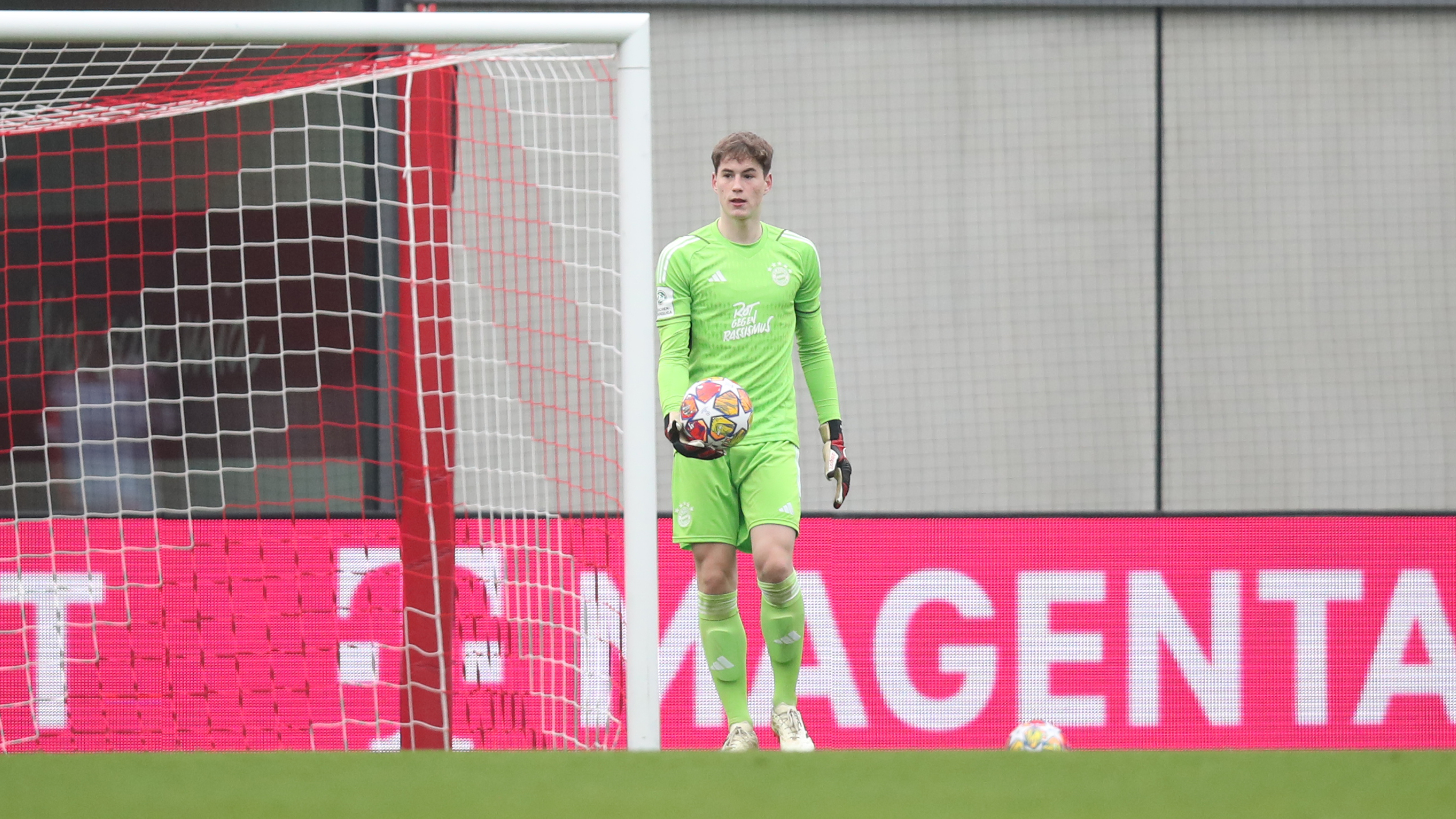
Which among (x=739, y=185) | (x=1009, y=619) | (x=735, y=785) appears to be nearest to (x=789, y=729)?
(x=735, y=785)

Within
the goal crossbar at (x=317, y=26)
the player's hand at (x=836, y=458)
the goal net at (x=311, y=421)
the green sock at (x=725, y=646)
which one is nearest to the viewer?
the goal crossbar at (x=317, y=26)

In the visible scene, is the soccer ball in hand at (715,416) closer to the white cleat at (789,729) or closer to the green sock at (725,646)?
the green sock at (725,646)

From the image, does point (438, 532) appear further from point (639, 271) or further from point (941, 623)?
point (941, 623)

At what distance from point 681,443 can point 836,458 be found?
677 mm

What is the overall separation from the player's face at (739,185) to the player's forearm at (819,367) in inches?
17.5

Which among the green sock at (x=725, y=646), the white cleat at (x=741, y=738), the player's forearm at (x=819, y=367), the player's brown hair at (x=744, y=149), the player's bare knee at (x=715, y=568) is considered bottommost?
the white cleat at (x=741, y=738)

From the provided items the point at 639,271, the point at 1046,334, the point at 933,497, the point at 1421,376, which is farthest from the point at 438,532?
the point at 1421,376

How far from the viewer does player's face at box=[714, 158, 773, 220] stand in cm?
403

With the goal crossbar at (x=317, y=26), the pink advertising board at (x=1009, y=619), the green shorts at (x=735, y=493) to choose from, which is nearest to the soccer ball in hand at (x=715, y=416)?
the green shorts at (x=735, y=493)

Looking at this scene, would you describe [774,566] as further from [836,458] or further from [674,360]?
[674,360]

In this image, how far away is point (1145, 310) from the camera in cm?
735

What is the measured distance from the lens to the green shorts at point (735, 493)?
161 inches

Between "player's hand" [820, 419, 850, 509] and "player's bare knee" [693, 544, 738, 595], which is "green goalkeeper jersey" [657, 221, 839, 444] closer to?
"player's hand" [820, 419, 850, 509]

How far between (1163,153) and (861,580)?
313cm
